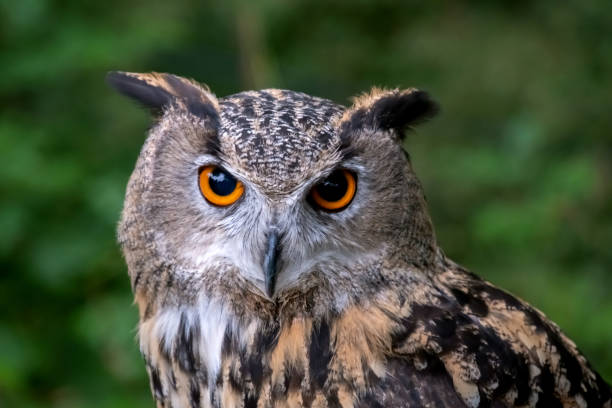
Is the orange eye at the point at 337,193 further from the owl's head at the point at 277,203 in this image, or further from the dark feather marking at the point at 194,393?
the dark feather marking at the point at 194,393

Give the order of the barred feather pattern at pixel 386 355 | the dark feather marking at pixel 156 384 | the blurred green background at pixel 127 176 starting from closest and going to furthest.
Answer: the barred feather pattern at pixel 386 355
the dark feather marking at pixel 156 384
the blurred green background at pixel 127 176

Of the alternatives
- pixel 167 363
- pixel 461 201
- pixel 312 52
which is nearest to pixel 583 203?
pixel 461 201

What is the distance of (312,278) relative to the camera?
183 centimetres

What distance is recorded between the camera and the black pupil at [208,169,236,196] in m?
1.82

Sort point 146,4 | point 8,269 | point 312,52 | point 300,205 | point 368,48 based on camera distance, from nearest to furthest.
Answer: point 300,205 < point 8,269 < point 146,4 < point 312,52 < point 368,48

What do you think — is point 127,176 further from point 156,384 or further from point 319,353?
point 319,353

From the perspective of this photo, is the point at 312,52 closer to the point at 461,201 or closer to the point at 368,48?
the point at 368,48

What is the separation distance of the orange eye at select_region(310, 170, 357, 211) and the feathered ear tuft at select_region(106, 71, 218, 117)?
0.28m

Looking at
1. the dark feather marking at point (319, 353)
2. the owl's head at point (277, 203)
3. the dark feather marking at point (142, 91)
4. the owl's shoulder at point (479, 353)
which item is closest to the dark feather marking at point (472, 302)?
the owl's shoulder at point (479, 353)

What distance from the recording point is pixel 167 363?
197cm

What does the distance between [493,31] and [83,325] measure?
2795mm

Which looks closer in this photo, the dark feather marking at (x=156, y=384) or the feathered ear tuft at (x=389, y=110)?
the feathered ear tuft at (x=389, y=110)

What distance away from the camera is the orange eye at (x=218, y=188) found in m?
1.83

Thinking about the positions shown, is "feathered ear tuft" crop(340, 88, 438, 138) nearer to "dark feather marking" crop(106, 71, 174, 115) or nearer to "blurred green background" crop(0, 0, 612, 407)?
"dark feather marking" crop(106, 71, 174, 115)
